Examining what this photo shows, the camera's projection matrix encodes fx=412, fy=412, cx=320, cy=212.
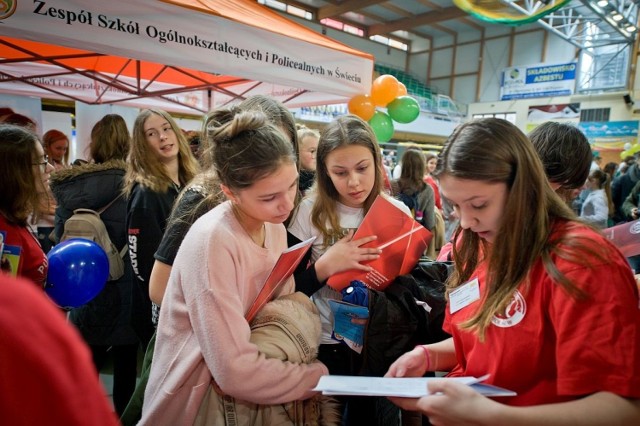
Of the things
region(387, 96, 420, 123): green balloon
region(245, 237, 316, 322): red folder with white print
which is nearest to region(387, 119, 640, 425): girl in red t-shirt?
region(245, 237, 316, 322): red folder with white print

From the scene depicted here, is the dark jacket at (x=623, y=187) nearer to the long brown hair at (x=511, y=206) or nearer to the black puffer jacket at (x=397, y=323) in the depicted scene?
the black puffer jacket at (x=397, y=323)

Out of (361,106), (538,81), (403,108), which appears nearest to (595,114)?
(538,81)

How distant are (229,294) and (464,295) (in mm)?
607

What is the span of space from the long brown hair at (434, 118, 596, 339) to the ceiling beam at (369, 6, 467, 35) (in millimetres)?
15643

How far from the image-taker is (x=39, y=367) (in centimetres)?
36

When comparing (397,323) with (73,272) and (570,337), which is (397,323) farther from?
(73,272)

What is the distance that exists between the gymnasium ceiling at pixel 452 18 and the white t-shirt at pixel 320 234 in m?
6.30

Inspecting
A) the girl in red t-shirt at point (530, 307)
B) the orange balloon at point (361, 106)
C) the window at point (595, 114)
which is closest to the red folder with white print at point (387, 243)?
the girl in red t-shirt at point (530, 307)

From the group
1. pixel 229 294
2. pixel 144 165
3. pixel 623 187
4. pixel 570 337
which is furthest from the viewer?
pixel 623 187

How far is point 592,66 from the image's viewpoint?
1370 cm

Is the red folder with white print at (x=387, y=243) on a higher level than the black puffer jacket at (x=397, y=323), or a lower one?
higher

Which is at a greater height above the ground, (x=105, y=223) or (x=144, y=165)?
(x=144, y=165)

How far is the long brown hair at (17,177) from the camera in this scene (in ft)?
5.19

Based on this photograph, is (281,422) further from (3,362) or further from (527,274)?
(3,362)
